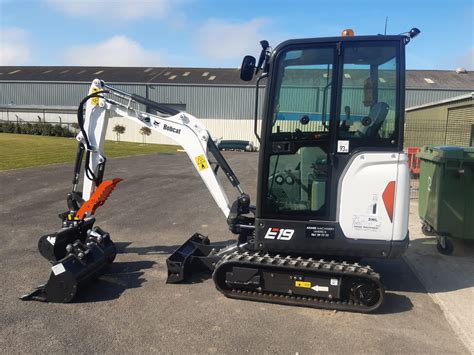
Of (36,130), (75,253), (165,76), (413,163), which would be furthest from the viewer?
(165,76)

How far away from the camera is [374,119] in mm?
4363

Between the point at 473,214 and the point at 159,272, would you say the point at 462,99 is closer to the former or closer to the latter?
the point at 473,214

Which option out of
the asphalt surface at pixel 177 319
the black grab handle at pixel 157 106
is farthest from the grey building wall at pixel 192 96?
the black grab handle at pixel 157 106

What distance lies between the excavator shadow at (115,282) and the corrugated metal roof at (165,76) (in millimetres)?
39363

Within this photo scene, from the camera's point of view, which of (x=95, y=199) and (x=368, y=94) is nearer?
(x=368, y=94)

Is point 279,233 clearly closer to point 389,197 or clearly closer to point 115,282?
point 389,197

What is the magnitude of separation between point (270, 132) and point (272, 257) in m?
1.36

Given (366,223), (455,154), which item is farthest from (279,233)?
(455,154)

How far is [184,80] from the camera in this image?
48219mm

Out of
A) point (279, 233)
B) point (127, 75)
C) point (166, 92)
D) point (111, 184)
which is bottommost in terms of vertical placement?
point (279, 233)

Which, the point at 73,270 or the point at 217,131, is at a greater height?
the point at 217,131

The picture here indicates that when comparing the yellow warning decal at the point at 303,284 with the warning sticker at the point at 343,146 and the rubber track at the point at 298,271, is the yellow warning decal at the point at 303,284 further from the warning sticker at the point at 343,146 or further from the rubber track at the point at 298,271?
the warning sticker at the point at 343,146

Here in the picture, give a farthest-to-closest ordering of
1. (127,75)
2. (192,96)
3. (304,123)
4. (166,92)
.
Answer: (127,75) < (166,92) < (192,96) < (304,123)

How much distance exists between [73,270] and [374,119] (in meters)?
3.52
